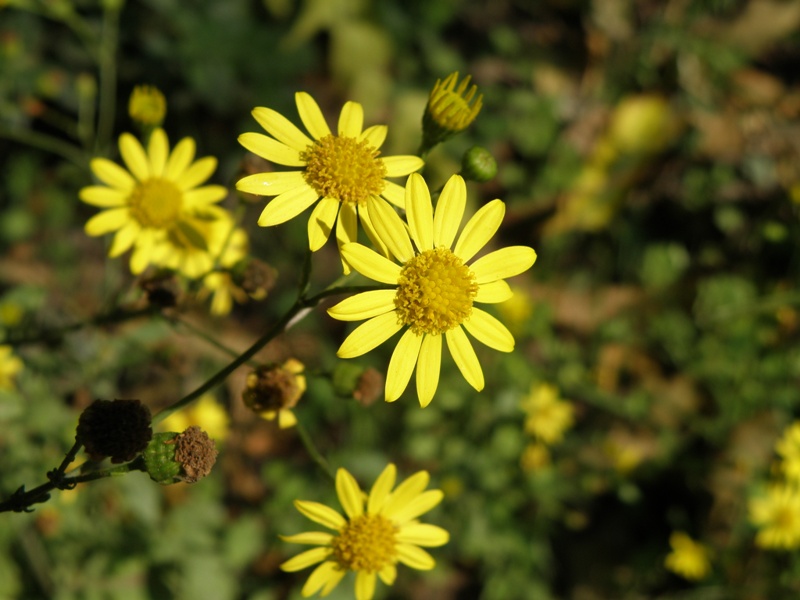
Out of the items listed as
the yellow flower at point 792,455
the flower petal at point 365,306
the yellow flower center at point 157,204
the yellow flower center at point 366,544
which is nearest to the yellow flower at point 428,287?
the flower petal at point 365,306

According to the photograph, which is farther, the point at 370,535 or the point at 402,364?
the point at 370,535

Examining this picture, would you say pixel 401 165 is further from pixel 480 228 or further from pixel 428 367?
pixel 428 367

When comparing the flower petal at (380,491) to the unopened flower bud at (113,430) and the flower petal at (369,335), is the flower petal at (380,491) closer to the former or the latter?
the flower petal at (369,335)

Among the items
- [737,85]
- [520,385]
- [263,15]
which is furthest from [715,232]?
[263,15]

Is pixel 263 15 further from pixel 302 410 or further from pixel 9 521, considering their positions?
pixel 9 521

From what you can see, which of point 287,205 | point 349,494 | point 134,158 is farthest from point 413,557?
point 134,158

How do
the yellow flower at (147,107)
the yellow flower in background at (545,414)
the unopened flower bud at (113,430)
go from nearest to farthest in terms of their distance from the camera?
the unopened flower bud at (113,430), the yellow flower at (147,107), the yellow flower in background at (545,414)
